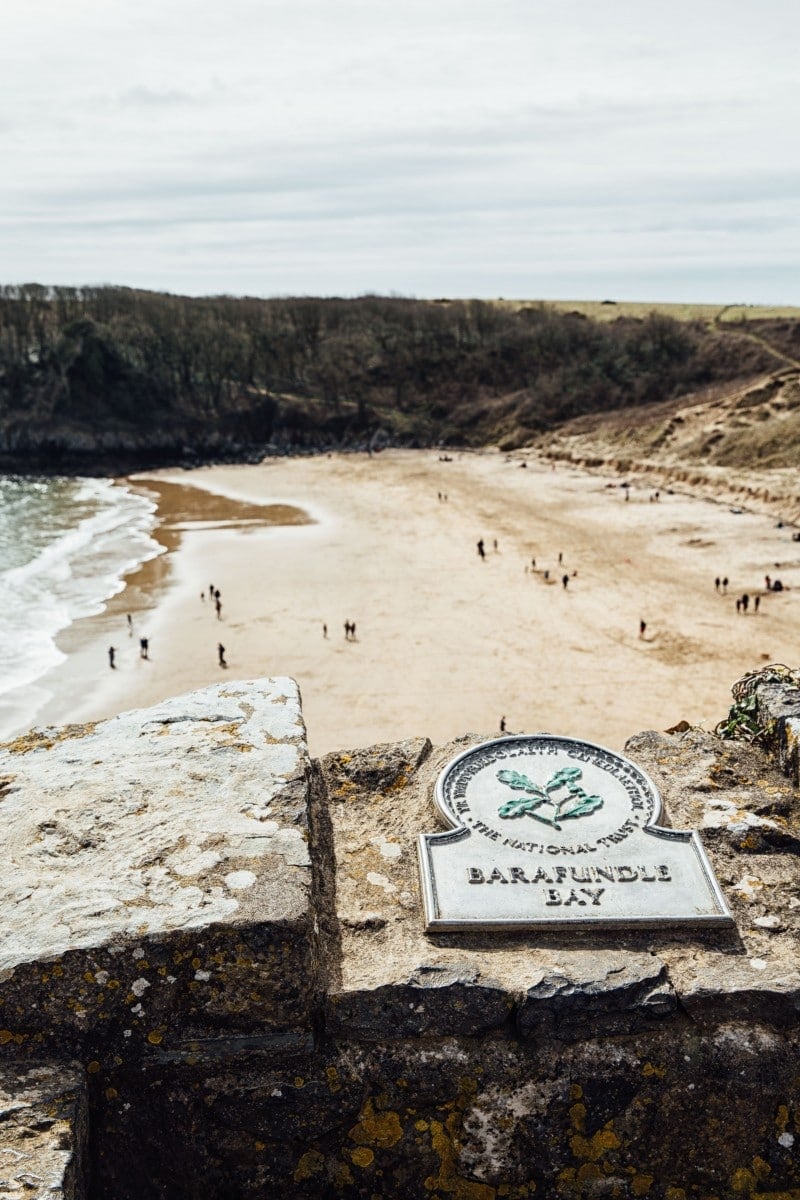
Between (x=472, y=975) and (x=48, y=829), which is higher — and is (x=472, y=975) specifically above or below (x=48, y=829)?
below

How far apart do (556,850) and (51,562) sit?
134 feet

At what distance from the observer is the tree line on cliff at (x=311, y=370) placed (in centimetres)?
8019

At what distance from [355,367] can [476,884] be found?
91.8m

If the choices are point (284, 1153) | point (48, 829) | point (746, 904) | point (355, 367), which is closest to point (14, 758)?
point (48, 829)

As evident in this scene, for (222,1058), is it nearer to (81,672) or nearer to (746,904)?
(746,904)

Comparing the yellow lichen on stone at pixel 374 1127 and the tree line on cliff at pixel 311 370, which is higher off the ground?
the tree line on cliff at pixel 311 370

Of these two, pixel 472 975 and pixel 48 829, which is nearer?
pixel 472 975

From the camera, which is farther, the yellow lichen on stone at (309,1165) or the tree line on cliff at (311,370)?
the tree line on cliff at (311,370)

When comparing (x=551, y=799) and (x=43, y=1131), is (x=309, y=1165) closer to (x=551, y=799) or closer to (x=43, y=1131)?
(x=43, y=1131)

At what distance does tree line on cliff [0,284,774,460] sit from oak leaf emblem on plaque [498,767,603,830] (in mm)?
73523

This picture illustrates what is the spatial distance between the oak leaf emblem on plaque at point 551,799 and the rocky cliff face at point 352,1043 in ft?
3.19

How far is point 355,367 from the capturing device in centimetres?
9288

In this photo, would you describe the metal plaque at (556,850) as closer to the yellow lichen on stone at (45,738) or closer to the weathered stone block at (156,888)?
the weathered stone block at (156,888)

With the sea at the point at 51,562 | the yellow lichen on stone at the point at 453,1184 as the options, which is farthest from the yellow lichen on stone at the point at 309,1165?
the sea at the point at 51,562
